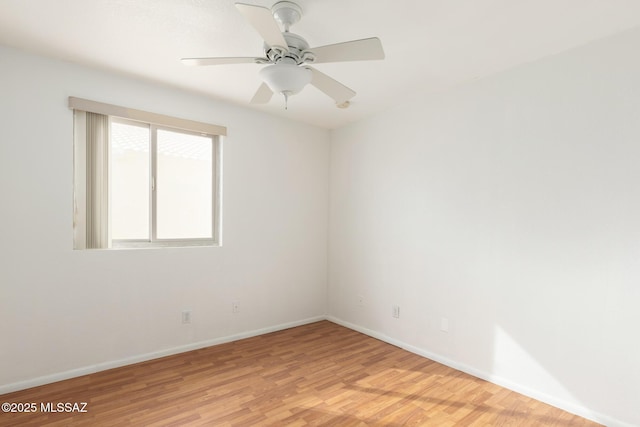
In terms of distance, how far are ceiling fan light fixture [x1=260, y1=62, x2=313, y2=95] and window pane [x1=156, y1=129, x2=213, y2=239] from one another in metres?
1.83

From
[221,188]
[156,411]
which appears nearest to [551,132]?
[221,188]

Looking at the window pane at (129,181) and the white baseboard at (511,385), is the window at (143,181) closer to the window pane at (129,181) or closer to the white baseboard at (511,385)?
the window pane at (129,181)

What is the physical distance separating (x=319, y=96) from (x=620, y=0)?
→ 2167 millimetres

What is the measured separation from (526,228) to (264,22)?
2.32 metres

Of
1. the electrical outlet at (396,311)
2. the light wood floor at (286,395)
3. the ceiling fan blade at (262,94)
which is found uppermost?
the ceiling fan blade at (262,94)

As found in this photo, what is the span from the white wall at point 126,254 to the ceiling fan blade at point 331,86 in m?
1.71

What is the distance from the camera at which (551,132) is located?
→ 2385 millimetres

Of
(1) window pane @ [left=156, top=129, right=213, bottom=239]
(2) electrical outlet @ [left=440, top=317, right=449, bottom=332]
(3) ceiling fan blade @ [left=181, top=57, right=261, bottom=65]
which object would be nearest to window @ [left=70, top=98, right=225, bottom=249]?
(1) window pane @ [left=156, top=129, right=213, bottom=239]

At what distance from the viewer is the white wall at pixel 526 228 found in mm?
2094

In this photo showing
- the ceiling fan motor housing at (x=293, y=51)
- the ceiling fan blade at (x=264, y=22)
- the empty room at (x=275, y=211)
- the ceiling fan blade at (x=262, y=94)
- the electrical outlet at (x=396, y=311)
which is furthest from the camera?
the electrical outlet at (x=396, y=311)

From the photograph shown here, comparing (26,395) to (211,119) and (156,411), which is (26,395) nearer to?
(156,411)

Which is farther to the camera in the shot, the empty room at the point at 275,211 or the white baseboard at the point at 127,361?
the white baseboard at the point at 127,361

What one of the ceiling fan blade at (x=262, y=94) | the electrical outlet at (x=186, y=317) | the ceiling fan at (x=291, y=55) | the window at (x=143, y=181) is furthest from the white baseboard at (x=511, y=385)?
the ceiling fan blade at (x=262, y=94)

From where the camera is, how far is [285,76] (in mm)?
1772
